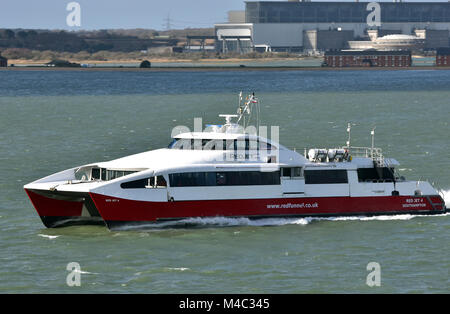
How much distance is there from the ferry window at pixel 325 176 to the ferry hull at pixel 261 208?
816 millimetres

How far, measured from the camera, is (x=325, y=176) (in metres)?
38.2

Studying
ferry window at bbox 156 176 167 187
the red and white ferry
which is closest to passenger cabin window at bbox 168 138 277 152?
the red and white ferry

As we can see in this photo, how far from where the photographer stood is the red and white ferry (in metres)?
35.9

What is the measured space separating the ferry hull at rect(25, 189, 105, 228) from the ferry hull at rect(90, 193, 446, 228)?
5.47ft

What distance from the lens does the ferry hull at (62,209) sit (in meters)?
36.5

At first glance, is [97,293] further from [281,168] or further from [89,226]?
[281,168]

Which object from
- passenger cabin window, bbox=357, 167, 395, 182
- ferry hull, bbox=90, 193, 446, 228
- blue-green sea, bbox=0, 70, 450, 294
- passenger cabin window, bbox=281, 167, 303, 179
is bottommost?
blue-green sea, bbox=0, 70, 450, 294

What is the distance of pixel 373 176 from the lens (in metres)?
39.5

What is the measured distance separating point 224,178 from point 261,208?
7.52 feet

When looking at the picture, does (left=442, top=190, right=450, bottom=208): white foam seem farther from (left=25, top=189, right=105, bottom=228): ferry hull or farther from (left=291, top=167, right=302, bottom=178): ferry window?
(left=25, top=189, right=105, bottom=228): ferry hull

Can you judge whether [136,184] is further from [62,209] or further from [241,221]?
[241,221]

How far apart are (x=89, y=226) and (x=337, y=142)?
3318 cm
